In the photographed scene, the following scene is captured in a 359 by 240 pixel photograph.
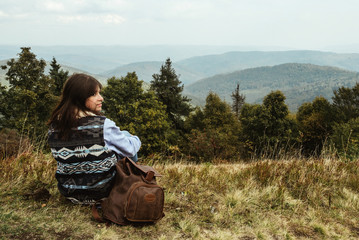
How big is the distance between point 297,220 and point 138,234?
2.39 metres

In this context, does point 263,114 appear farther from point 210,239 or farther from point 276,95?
point 210,239

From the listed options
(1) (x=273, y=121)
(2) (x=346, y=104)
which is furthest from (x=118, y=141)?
(2) (x=346, y=104)

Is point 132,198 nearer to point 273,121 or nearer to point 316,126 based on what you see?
point 273,121

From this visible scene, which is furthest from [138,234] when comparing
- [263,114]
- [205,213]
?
[263,114]

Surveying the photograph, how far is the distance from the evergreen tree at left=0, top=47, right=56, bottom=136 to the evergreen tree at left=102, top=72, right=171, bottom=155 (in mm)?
6478

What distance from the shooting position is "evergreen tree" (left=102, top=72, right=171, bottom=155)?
2577 cm

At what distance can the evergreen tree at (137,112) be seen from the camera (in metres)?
25.8

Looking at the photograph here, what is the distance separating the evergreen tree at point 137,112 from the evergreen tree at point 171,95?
14.2 feet

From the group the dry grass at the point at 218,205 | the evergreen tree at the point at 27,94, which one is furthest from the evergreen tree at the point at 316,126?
the dry grass at the point at 218,205

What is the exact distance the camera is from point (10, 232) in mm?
2914

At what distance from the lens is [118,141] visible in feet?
10.8

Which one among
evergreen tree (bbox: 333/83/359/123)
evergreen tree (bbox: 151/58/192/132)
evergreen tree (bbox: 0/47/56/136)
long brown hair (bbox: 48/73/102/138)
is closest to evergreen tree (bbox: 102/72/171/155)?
evergreen tree (bbox: 151/58/192/132)

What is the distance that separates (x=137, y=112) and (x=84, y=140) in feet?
77.8

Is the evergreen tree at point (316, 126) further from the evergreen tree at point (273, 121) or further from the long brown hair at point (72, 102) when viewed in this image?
the long brown hair at point (72, 102)
